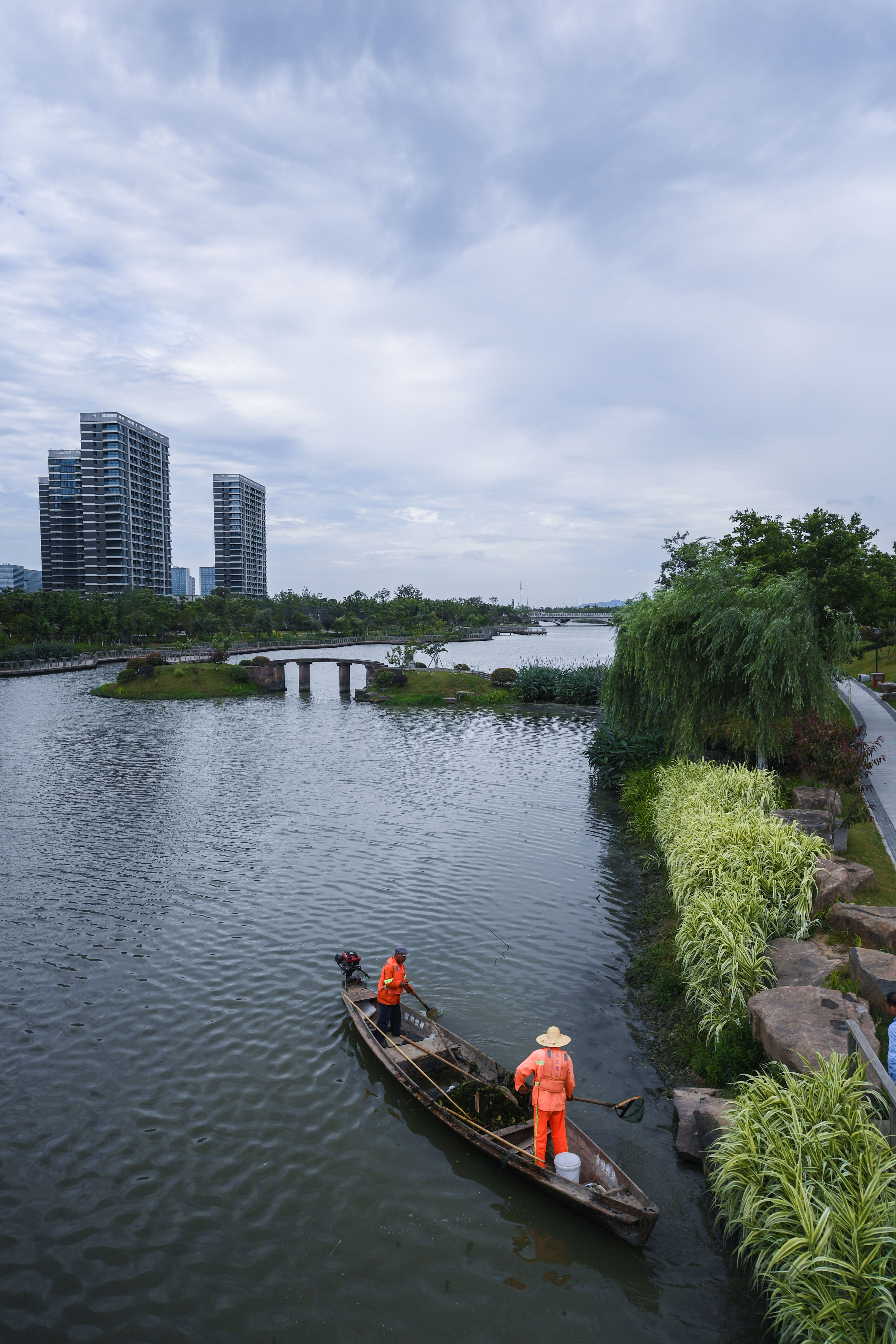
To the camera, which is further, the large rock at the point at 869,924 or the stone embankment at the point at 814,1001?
the large rock at the point at 869,924

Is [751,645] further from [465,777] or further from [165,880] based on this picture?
[165,880]

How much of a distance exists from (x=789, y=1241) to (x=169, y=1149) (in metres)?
7.74

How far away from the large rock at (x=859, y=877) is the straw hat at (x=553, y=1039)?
24.8ft

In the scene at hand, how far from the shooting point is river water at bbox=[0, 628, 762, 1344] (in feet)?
26.0

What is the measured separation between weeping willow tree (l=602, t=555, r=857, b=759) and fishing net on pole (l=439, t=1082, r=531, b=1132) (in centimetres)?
1471

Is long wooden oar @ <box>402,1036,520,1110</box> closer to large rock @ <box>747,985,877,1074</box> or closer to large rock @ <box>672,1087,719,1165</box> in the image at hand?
large rock @ <box>672,1087,719,1165</box>

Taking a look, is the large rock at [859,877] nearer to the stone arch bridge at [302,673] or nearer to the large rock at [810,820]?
the large rock at [810,820]

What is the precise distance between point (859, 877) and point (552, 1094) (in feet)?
27.8

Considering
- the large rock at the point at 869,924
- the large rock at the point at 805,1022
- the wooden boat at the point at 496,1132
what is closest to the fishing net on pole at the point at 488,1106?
the wooden boat at the point at 496,1132

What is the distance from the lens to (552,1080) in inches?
361

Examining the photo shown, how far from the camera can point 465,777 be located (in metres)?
33.2

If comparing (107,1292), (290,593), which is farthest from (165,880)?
(290,593)

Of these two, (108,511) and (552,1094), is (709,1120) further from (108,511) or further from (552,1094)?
(108,511)

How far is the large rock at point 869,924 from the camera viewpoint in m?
11.7
